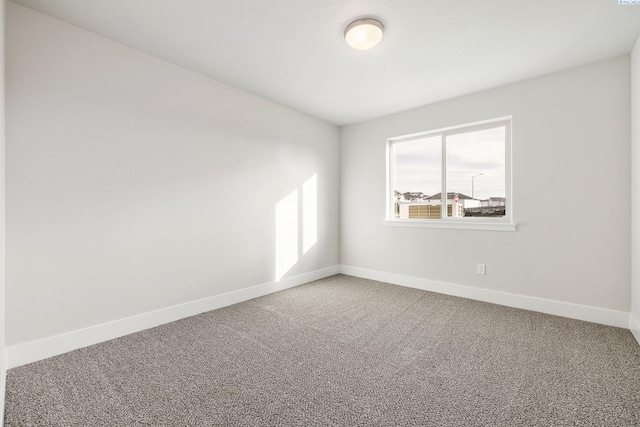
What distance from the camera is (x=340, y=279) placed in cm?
417

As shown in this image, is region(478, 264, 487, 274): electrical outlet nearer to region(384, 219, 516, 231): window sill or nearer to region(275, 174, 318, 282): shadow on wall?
region(384, 219, 516, 231): window sill

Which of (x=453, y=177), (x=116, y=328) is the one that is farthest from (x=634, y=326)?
(x=116, y=328)

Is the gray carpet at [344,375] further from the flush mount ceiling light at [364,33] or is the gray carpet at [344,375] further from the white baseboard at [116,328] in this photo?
the flush mount ceiling light at [364,33]

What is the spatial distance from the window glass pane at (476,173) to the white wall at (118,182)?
7.76ft

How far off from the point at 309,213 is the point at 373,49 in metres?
2.29

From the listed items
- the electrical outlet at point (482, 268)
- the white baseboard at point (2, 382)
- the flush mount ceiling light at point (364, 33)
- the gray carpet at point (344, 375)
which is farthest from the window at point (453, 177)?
the white baseboard at point (2, 382)

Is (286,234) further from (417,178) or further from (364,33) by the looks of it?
(364,33)

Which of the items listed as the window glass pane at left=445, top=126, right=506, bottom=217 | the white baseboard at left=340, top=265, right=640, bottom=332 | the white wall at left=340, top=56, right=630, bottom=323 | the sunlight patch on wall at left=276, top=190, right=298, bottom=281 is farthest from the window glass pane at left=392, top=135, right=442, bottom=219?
the sunlight patch on wall at left=276, top=190, right=298, bottom=281

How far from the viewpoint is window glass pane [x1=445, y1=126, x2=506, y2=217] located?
10.6 feet

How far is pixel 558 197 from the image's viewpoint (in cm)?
276

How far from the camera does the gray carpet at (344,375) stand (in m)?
1.43

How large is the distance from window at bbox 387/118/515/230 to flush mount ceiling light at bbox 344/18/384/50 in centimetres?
191

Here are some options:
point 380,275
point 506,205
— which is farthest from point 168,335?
point 506,205

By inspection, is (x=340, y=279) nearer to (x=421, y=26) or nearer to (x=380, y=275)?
(x=380, y=275)
